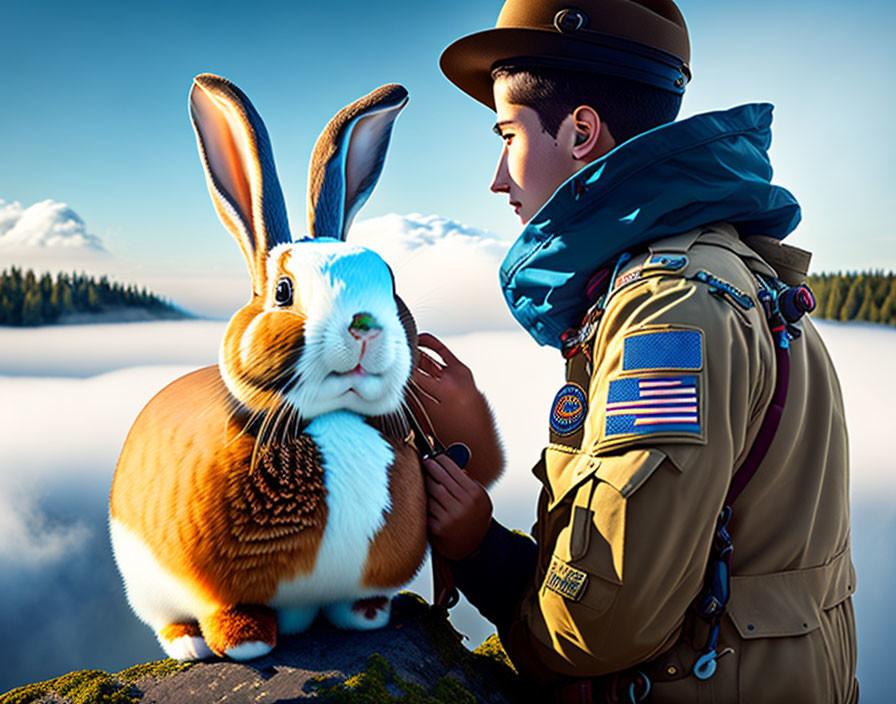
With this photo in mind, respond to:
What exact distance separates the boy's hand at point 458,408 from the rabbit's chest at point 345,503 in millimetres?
346

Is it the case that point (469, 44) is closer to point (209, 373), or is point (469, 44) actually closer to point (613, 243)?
point (613, 243)

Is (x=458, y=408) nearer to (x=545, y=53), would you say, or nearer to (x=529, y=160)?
(x=529, y=160)

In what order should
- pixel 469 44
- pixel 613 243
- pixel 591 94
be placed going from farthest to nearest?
pixel 469 44 < pixel 591 94 < pixel 613 243

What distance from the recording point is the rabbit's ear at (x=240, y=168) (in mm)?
1966

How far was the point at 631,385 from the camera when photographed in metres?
1.65

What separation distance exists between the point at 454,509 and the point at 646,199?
1.00 m

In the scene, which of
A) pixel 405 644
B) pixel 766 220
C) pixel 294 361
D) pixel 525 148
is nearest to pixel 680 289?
pixel 766 220

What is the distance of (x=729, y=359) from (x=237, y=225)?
4.56 ft

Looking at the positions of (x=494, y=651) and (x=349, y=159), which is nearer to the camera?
(x=349, y=159)

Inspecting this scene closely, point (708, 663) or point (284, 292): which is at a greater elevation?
point (284, 292)

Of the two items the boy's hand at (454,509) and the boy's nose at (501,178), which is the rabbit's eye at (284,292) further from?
the boy's nose at (501,178)

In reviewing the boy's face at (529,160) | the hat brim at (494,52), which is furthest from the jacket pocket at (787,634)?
the hat brim at (494,52)

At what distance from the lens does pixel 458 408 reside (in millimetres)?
2232

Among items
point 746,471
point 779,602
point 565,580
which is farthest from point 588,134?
point 779,602
